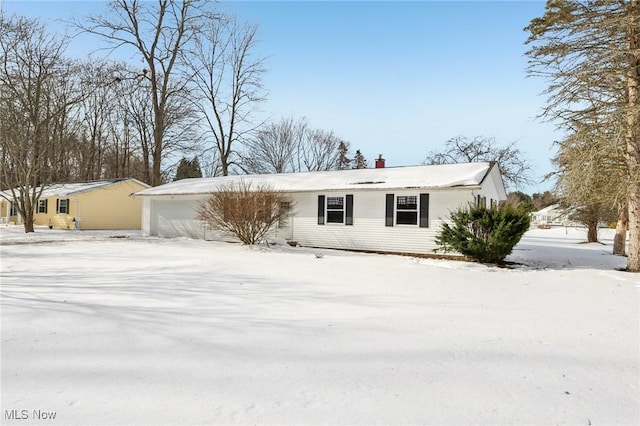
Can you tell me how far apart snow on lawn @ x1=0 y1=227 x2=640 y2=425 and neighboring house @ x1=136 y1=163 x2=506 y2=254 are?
20.4ft

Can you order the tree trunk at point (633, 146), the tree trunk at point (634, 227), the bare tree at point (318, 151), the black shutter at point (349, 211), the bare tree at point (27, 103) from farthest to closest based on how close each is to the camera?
the bare tree at point (318, 151), the bare tree at point (27, 103), the black shutter at point (349, 211), the tree trunk at point (634, 227), the tree trunk at point (633, 146)

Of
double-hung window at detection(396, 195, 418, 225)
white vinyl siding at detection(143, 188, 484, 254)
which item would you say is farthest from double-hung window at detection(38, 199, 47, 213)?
double-hung window at detection(396, 195, 418, 225)

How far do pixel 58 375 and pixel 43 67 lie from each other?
2499 centimetres

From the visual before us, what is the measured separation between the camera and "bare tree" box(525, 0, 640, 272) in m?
10.2

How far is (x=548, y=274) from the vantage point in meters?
9.62

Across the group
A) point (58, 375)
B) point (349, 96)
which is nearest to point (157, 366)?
point (58, 375)

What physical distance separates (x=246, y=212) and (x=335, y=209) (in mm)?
3779

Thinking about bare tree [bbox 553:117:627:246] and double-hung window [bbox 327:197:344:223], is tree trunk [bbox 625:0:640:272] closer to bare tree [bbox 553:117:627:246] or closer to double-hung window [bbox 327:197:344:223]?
bare tree [bbox 553:117:627:246]

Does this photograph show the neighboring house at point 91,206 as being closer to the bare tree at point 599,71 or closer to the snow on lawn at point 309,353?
the snow on lawn at point 309,353

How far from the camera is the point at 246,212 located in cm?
1418

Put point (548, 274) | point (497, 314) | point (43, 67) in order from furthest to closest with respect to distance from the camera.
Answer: point (43, 67), point (548, 274), point (497, 314)

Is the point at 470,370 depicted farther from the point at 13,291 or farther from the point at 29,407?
the point at 13,291

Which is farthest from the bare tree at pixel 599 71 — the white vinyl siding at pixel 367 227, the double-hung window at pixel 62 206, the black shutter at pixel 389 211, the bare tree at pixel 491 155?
the double-hung window at pixel 62 206

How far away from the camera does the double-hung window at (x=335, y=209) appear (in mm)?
15391
